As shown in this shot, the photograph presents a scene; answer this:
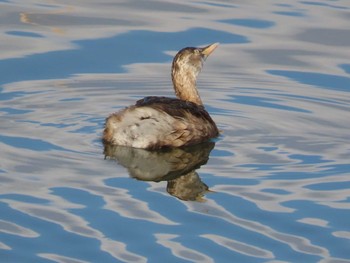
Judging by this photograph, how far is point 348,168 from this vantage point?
39.2 feet

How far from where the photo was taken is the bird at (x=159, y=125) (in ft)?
41.1

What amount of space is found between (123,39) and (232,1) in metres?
2.46

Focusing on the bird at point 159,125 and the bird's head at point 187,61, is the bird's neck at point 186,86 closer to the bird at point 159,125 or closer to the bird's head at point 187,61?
the bird's head at point 187,61

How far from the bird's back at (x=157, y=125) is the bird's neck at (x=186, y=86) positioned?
970 millimetres

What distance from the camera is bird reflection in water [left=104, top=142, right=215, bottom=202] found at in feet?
37.8

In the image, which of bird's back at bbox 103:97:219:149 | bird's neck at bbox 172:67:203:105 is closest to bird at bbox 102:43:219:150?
bird's back at bbox 103:97:219:149

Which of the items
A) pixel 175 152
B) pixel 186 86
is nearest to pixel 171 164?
pixel 175 152

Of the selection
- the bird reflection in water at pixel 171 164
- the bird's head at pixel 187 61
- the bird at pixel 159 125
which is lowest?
the bird reflection in water at pixel 171 164

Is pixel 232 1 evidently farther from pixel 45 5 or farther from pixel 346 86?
pixel 346 86

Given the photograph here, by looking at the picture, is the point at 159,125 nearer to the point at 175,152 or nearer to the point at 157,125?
the point at 157,125

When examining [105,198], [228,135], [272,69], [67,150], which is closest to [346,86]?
[272,69]

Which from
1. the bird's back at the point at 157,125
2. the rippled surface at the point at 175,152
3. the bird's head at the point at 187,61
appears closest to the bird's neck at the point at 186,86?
the bird's head at the point at 187,61

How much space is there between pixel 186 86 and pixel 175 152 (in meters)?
1.40

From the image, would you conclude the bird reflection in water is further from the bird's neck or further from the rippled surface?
the bird's neck
